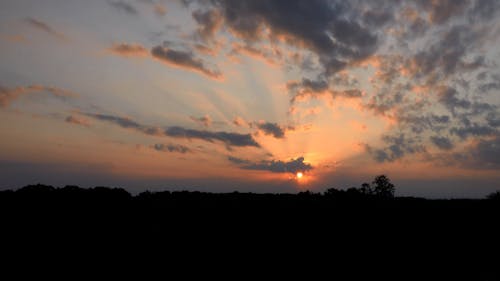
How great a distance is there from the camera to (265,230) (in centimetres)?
1900

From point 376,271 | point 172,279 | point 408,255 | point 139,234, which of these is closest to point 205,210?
point 139,234

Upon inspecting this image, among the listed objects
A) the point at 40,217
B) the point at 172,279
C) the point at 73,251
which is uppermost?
the point at 40,217

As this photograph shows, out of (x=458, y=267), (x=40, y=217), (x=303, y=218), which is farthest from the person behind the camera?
(x=303, y=218)

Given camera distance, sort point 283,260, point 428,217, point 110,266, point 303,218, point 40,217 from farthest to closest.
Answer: point 428,217 → point 303,218 → point 283,260 → point 40,217 → point 110,266

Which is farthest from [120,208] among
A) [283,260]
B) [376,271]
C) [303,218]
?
[376,271]

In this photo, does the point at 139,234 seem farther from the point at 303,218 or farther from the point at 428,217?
the point at 428,217

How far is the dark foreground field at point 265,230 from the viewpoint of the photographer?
1591 centimetres

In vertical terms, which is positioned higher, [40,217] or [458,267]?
[40,217]

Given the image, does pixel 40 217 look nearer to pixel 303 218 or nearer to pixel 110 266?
pixel 110 266

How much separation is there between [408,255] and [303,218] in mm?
5825

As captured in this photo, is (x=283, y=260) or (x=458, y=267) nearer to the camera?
(x=283, y=260)

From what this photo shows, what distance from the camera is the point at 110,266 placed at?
14.5 metres

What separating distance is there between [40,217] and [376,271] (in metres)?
16.1

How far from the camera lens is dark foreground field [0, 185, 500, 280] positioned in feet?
52.2
